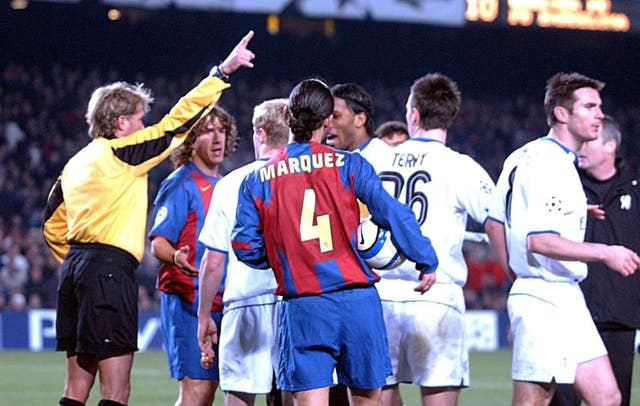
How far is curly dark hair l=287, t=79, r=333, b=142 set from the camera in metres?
6.15

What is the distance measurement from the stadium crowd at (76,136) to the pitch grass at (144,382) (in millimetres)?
1873

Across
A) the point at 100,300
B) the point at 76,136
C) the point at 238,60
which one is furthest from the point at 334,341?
the point at 76,136

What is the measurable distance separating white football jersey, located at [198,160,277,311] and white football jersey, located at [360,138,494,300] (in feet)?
2.51

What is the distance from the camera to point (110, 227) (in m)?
7.31

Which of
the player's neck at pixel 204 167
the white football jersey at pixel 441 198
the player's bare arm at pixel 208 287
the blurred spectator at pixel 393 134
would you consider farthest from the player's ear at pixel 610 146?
the player's bare arm at pixel 208 287

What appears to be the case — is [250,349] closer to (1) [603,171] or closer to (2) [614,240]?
(2) [614,240]

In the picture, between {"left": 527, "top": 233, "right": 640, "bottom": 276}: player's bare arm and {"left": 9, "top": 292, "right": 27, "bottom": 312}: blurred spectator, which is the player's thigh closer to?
{"left": 527, "top": 233, "right": 640, "bottom": 276}: player's bare arm

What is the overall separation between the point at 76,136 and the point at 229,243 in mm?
20519

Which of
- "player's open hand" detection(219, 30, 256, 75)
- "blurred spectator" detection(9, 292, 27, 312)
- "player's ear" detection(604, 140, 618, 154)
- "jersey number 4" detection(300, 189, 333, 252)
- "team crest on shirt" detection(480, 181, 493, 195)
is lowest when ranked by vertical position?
"blurred spectator" detection(9, 292, 27, 312)

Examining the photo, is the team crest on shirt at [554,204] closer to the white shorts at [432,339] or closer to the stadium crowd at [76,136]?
the white shorts at [432,339]

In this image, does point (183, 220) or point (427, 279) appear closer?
point (427, 279)

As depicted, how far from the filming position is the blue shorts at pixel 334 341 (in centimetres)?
602

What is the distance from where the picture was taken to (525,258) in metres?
7.12

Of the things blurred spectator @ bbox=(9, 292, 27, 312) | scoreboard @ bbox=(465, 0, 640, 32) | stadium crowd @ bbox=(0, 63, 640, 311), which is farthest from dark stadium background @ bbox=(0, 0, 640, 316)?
blurred spectator @ bbox=(9, 292, 27, 312)
